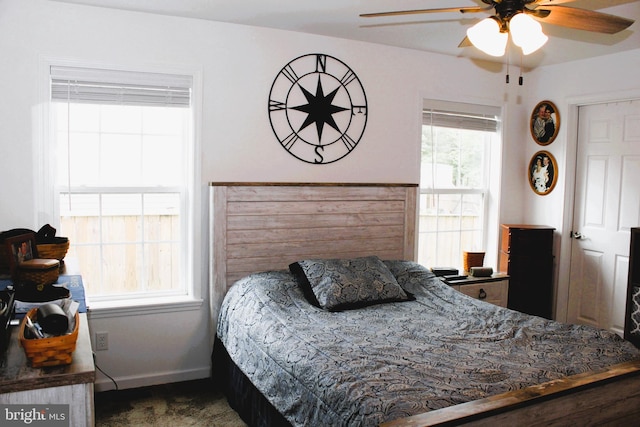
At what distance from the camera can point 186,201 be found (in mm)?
3576

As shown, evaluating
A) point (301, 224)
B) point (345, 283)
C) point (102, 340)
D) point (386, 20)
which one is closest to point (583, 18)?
point (386, 20)

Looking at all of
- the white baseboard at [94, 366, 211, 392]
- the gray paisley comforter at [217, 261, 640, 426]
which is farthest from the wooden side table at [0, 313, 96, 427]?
the white baseboard at [94, 366, 211, 392]

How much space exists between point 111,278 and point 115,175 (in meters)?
0.66

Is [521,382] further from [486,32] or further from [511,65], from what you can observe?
[511,65]

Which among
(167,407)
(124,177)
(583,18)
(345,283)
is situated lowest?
(167,407)

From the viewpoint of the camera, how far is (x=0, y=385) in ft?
4.34

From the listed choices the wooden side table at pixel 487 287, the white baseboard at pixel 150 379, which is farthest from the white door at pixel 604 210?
the white baseboard at pixel 150 379

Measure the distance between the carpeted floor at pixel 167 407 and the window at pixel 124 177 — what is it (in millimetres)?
613

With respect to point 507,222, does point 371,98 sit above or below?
above

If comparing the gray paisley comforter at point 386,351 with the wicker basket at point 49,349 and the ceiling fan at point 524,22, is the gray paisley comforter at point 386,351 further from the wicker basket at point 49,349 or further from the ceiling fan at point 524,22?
the ceiling fan at point 524,22

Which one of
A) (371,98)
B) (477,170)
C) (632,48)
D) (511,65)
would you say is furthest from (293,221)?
(632,48)

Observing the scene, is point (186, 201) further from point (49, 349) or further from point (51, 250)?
point (49, 349)

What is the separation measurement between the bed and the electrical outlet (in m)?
0.67

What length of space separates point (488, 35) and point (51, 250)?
2.25 m
